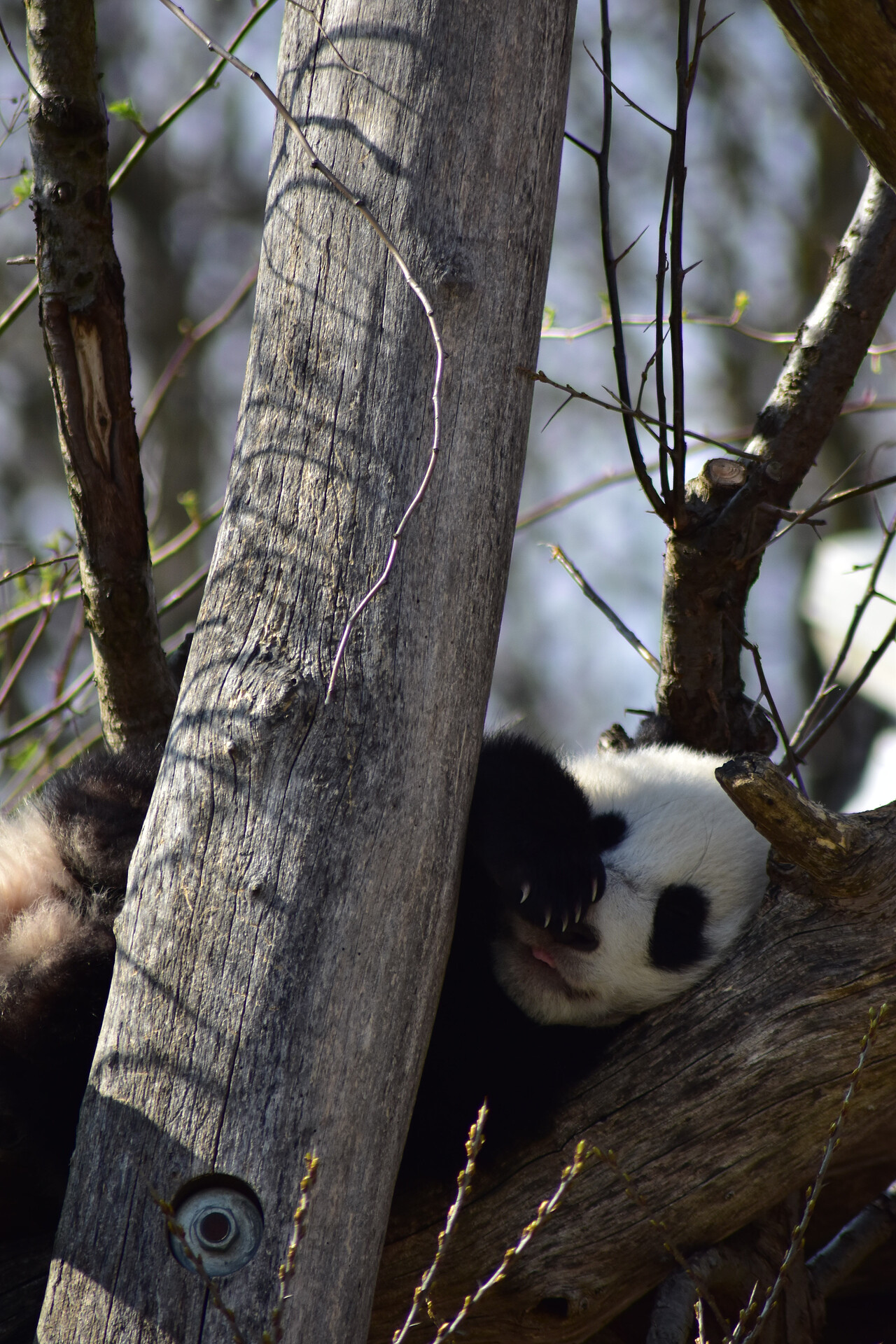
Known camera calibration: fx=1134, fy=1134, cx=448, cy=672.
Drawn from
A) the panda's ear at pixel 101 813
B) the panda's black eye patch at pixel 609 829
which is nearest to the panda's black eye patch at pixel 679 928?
the panda's black eye patch at pixel 609 829

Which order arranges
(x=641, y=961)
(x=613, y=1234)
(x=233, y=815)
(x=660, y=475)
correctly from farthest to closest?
1. (x=660, y=475)
2. (x=641, y=961)
3. (x=613, y=1234)
4. (x=233, y=815)

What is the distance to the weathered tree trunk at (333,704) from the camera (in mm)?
1523

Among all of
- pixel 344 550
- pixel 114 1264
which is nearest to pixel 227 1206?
pixel 114 1264

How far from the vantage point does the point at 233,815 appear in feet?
5.41

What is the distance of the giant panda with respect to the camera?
2.10 meters

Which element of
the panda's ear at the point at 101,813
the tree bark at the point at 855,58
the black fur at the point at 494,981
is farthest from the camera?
the panda's ear at the point at 101,813

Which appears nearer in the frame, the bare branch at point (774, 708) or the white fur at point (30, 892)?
the white fur at point (30, 892)

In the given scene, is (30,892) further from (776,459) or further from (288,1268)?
(776,459)

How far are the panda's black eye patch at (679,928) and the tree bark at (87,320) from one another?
1.33 m

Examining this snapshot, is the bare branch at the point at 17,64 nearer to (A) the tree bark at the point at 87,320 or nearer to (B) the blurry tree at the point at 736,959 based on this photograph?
(A) the tree bark at the point at 87,320

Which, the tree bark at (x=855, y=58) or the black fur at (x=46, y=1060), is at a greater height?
the tree bark at (x=855, y=58)

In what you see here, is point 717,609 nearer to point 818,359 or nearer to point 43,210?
point 818,359

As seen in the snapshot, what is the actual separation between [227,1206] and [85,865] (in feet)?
Answer: 3.19

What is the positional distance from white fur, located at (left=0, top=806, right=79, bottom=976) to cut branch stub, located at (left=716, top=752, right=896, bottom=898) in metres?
1.31
